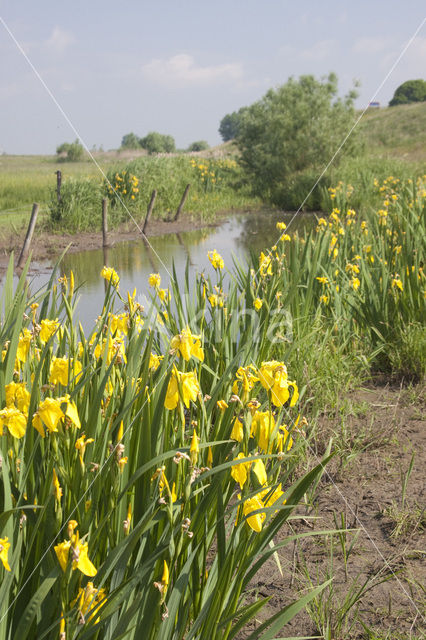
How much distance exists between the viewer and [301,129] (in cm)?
1727

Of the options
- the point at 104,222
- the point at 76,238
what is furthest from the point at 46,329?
the point at 76,238

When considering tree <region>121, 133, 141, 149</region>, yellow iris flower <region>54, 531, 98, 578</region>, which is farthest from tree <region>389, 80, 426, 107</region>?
yellow iris flower <region>54, 531, 98, 578</region>

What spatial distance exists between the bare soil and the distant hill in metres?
25.8

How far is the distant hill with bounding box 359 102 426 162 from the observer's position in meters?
29.4

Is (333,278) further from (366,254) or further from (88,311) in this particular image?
(88,311)

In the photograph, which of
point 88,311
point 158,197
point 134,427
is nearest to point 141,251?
point 88,311

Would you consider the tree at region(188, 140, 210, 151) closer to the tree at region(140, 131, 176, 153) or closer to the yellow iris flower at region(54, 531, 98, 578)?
the tree at region(140, 131, 176, 153)

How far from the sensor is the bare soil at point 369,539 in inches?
70.6

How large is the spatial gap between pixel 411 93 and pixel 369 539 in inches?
2034

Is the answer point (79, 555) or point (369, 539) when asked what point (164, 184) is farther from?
point (79, 555)

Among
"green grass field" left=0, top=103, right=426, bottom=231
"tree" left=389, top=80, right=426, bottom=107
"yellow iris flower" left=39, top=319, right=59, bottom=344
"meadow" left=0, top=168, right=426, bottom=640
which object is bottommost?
"meadow" left=0, top=168, right=426, bottom=640

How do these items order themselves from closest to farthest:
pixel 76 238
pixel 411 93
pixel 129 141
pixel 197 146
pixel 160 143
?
1. pixel 76 238
2. pixel 129 141
3. pixel 160 143
4. pixel 197 146
5. pixel 411 93

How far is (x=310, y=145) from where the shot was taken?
681 inches

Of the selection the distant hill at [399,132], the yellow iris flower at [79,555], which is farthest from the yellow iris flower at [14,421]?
the distant hill at [399,132]
